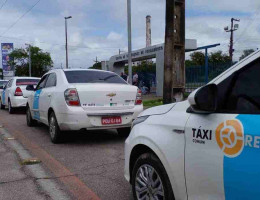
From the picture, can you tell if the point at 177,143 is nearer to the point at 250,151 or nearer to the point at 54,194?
the point at 250,151

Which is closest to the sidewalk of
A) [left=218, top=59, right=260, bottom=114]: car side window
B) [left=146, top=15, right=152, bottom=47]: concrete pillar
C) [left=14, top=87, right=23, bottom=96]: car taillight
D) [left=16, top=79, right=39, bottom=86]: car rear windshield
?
[left=218, top=59, right=260, bottom=114]: car side window

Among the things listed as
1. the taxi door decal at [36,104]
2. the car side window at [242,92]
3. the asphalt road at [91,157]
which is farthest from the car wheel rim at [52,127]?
the car side window at [242,92]

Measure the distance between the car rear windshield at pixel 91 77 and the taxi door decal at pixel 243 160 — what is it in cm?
476

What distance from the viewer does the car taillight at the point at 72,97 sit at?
19.9 feet

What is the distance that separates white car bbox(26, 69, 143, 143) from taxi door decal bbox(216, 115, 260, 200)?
13.8 feet

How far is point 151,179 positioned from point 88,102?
3.44 m

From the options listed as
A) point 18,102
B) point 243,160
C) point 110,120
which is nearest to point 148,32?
point 18,102

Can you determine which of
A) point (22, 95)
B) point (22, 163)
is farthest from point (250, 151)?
point (22, 95)

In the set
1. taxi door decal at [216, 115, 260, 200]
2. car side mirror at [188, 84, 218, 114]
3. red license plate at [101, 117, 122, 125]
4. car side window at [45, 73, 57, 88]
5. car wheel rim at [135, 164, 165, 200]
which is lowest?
car wheel rim at [135, 164, 165, 200]

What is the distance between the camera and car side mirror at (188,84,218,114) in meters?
2.28

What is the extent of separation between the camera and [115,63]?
2834 centimetres

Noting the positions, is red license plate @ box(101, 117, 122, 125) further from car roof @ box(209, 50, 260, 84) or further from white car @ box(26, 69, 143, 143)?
car roof @ box(209, 50, 260, 84)

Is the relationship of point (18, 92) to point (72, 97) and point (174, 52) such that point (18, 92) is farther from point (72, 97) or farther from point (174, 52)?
point (72, 97)

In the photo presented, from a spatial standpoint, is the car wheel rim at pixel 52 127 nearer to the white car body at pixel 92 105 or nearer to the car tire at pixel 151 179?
the white car body at pixel 92 105
